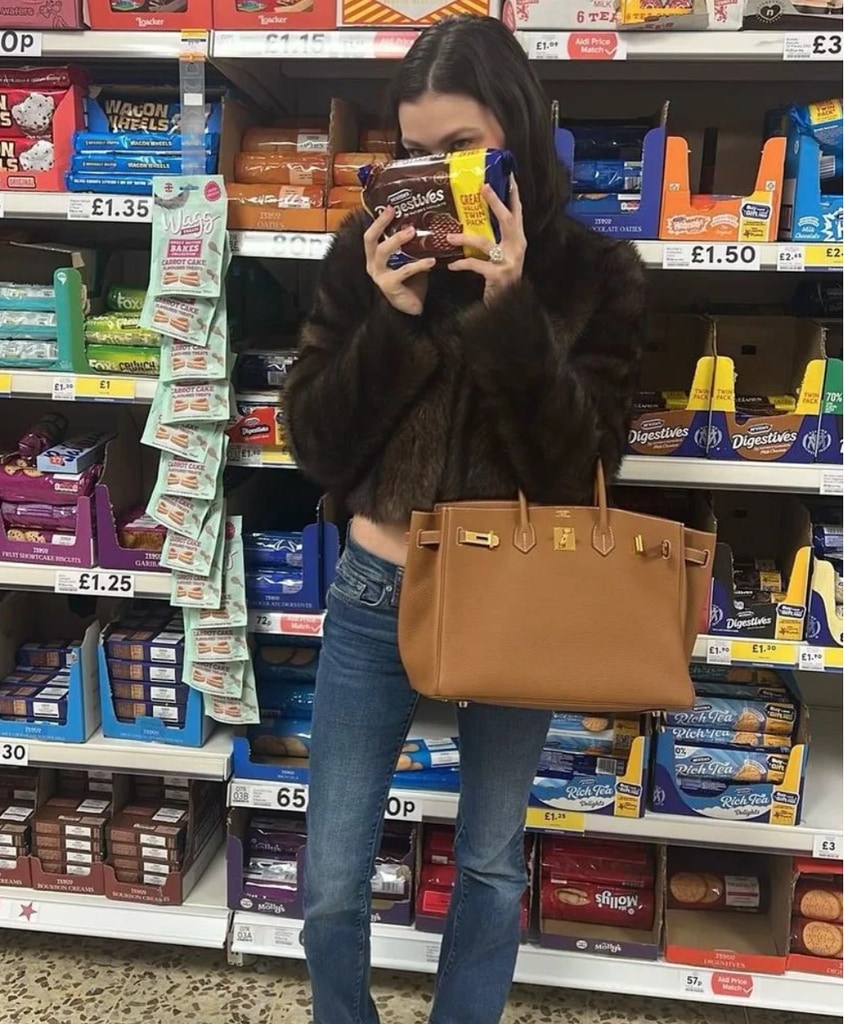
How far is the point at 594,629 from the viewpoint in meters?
1.33

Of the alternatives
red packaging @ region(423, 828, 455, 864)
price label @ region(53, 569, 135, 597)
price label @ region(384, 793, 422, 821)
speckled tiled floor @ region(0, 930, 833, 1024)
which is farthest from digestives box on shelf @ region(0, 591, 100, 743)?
red packaging @ region(423, 828, 455, 864)

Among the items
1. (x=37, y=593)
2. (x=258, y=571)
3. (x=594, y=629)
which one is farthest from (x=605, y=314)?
(x=37, y=593)

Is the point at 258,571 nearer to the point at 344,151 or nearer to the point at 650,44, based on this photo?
the point at 344,151

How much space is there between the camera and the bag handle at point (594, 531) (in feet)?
4.36

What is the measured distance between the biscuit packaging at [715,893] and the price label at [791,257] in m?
1.32

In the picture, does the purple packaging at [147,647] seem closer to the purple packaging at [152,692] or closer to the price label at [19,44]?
the purple packaging at [152,692]

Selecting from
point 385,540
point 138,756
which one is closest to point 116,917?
point 138,756

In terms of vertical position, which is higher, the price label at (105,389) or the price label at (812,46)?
the price label at (812,46)

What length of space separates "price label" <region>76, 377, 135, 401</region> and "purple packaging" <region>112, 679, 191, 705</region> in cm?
62

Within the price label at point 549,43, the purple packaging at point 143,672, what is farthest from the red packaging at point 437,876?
the price label at point 549,43

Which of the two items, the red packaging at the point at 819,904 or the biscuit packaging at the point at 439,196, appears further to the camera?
the red packaging at the point at 819,904

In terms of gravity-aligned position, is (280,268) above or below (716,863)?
above

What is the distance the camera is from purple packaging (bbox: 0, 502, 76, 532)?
2.06 meters

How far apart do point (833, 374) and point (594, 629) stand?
82 centimetres
